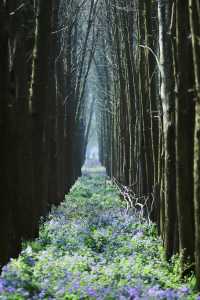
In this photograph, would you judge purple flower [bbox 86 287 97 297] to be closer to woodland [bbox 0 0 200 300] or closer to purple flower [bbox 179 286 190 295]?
woodland [bbox 0 0 200 300]

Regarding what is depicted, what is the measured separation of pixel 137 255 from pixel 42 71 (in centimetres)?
563

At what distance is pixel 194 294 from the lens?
28.0 feet

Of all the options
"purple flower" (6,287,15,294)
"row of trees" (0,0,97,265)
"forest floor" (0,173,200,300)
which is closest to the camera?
"purple flower" (6,287,15,294)

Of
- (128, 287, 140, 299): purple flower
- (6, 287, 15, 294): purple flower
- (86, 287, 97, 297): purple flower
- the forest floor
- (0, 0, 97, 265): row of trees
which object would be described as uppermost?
(0, 0, 97, 265): row of trees

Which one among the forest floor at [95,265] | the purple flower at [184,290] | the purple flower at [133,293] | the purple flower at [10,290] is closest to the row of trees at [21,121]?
the forest floor at [95,265]

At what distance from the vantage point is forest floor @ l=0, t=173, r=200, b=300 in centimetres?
785

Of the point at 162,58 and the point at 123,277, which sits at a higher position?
the point at 162,58

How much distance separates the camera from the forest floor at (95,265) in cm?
785

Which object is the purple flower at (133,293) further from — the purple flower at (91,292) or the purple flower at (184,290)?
the purple flower at (184,290)

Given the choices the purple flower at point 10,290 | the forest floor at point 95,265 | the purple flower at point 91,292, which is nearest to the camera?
the purple flower at point 10,290

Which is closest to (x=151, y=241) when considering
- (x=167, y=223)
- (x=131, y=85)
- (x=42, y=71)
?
(x=167, y=223)

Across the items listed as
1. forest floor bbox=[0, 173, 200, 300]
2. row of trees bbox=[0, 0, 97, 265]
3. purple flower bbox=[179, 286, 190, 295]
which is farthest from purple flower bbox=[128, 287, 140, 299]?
row of trees bbox=[0, 0, 97, 265]

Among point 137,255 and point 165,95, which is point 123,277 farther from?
point 165,95

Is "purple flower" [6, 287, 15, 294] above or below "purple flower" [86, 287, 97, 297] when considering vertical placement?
above
